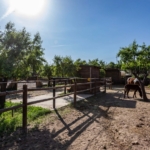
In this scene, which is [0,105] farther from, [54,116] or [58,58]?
[58,58]

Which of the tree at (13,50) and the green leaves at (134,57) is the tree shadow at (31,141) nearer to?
the tree at (13,50)

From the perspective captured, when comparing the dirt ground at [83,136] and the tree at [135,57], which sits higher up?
the tree at [135,57]

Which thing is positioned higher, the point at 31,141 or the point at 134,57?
the point at 134,57

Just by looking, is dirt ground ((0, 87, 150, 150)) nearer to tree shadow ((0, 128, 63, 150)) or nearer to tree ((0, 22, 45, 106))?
tree shadow ((0, 128, 63, 150))

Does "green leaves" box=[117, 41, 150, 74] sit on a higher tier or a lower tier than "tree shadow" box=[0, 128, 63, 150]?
higher

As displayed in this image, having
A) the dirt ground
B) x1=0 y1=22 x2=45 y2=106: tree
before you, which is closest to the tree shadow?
the dirt ground

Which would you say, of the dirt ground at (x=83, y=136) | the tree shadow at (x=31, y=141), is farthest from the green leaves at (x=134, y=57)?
the tree shadow at (x=31, y=141)

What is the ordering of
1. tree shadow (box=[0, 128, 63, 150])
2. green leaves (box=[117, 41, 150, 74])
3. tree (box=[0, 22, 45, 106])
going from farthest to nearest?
green leaves (box=[117, 41, 150, 74]) → tree (box=[0, 22, 45, 106]) → tree shadow (box=[0, 128, 63, 150])

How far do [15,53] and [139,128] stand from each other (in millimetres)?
4098

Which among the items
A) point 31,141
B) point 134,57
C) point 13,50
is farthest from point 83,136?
point 134,57

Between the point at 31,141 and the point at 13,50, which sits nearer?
the point at 31,141

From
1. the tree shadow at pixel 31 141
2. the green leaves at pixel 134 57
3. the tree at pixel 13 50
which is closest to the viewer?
the tree shadow at pixel 31 141

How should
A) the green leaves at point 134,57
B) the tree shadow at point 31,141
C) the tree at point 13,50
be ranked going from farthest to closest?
1. the green leaves at point 134,57
2. the tree at point 13,50
3. the tree shadow at point 31,141

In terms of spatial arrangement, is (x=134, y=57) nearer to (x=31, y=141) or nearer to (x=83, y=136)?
(x=83, y=136)
